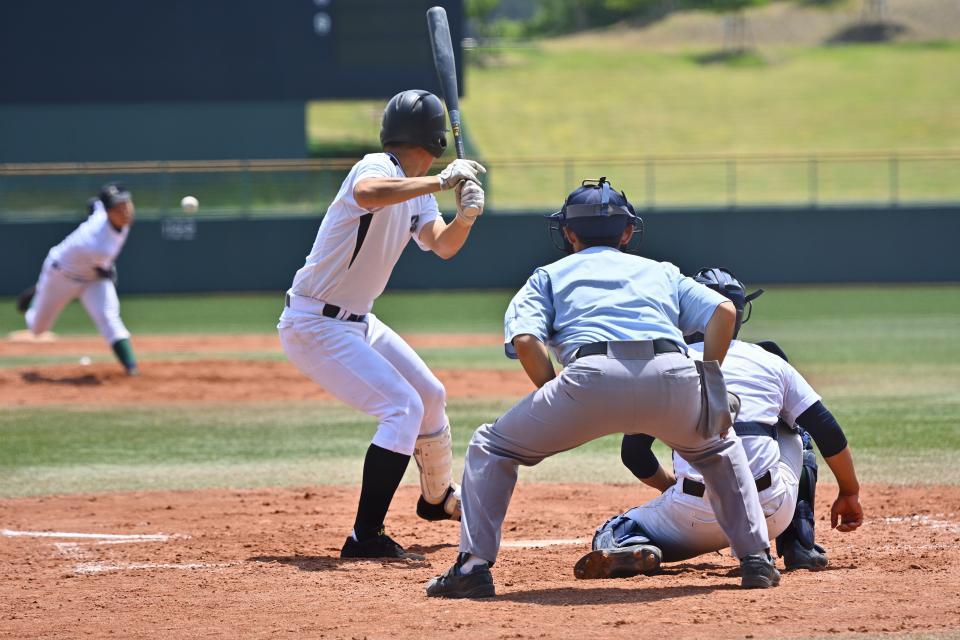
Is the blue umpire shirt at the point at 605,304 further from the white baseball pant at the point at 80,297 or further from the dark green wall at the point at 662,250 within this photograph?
the dark green wall at the point at 662,250

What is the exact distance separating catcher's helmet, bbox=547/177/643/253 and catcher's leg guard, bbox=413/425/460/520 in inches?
69.4

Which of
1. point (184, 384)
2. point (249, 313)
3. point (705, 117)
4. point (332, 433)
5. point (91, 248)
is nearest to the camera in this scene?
point (332, 433)

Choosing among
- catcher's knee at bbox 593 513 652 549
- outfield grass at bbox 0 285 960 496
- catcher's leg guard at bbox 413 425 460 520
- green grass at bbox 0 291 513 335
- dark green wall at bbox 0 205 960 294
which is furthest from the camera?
dark green wall at bbox 0 205 960 294

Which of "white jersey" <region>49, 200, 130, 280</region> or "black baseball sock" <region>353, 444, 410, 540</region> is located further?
"white jersey" <region>49, 200, 130, 280</region>

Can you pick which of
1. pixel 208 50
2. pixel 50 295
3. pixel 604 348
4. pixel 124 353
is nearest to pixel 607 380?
pixel 604 348

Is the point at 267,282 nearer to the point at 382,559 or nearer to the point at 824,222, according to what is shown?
the point at 824,222

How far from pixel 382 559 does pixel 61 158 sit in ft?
96.6

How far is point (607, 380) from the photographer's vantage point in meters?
4.41

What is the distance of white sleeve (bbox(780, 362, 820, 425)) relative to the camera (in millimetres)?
5102

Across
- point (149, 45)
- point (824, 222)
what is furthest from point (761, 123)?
point (149, 45)

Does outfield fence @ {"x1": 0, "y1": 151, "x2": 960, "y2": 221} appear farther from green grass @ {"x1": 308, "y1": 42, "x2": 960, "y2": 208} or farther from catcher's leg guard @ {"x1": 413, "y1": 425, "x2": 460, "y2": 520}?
catcher's leg guard @ {"x1": 413, "y1": 425, "x2": 460, "y2": 520}

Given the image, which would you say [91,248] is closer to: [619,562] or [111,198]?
[111,198]

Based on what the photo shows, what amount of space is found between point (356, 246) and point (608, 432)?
1.79 metres

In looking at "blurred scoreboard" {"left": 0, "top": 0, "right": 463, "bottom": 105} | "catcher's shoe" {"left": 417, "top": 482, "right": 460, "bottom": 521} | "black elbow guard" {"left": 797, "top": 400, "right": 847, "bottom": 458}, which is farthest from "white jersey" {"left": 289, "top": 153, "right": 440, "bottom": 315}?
"blurred scoreboard" {"left": 0, "top": 0, "right": 463, "bottom": 105}
